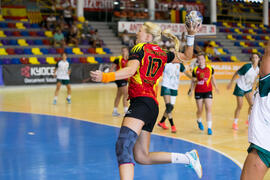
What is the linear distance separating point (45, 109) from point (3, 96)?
4133mm

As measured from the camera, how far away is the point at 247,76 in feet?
29.1

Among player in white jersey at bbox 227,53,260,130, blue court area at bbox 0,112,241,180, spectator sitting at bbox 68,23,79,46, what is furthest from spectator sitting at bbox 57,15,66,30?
player in white jersey at bbox 227,53,260,130

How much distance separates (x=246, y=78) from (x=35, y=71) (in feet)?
43.3

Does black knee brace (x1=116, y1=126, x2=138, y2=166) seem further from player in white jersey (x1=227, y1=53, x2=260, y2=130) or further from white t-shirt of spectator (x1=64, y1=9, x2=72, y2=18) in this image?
white t-shirt of spectator (x1=64, y1=9, x2=72, y2=18)

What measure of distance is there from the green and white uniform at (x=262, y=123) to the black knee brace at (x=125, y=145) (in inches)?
44.9

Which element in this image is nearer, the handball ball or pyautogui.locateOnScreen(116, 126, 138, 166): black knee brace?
pyautogui.locateOnScreen(116, 126, 138, 166): black knee brace

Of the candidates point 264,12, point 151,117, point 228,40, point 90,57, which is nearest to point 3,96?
point 90,57

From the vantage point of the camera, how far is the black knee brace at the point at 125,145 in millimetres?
3754

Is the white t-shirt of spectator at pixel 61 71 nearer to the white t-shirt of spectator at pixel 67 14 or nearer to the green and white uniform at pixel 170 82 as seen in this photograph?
the green and white uniform at pixel 170 82

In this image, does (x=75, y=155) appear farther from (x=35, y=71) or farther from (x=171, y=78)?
(x=35, y=71)

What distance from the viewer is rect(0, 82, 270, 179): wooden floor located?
25.4 ft

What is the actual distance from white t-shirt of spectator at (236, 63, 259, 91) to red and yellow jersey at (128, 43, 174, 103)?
199 inches

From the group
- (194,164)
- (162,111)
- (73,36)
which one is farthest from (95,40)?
(194,164)

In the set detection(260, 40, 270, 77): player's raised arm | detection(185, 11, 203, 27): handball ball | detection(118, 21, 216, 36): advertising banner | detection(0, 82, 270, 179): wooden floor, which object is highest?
detection(118, 21, 216, 36): advertising banner
